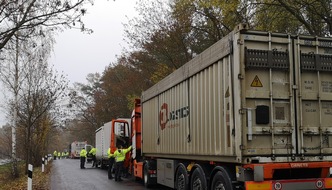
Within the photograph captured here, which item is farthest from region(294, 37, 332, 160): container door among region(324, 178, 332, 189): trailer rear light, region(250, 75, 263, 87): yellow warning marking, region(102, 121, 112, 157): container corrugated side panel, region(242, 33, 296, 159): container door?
region(102, 121, 112, 157): container corrugated side panel

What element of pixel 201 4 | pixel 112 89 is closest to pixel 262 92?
pixel 201 4

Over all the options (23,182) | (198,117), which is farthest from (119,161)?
(198,117)

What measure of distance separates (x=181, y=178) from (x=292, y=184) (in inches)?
161

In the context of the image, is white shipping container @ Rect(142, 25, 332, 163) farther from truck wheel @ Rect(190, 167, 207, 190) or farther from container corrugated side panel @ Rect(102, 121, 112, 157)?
container corrugated side panel @ Rect(102, 121, 112, 157)

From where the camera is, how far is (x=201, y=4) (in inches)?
782

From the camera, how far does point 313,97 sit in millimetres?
7781

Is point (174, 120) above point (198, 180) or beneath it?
above

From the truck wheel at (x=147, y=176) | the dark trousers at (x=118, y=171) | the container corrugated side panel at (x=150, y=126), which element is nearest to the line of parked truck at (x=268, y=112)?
the container corrugated side panel at (x=150, y=126)

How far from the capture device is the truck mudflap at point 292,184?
276 inches

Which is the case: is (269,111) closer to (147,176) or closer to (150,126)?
(150,126)

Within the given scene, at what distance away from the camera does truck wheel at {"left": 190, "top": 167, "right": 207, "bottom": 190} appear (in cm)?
898

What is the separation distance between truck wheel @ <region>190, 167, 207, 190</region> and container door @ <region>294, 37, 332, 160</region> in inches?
91.9

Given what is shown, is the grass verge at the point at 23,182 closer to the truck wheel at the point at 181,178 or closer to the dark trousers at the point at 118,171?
the dark trousers at the point at 118,171

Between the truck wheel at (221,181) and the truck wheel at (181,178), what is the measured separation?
1997 millimetres
